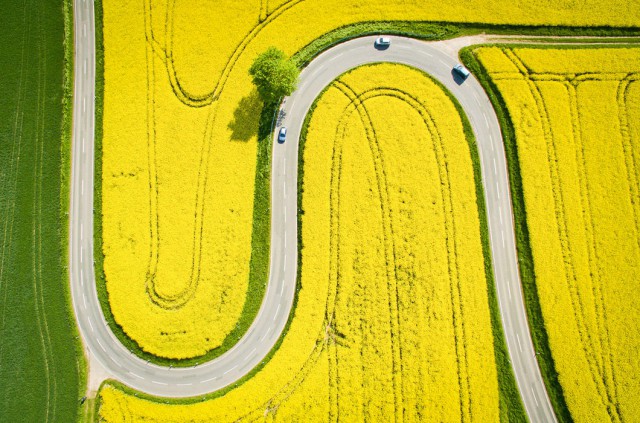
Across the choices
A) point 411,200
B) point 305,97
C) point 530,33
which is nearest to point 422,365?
point 411,200

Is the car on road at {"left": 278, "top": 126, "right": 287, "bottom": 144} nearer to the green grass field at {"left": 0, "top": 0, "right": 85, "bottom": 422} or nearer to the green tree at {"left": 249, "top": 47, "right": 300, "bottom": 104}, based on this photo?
the green tree at {"left": 249, "top": 47, "right": 300, "bottom": 104}

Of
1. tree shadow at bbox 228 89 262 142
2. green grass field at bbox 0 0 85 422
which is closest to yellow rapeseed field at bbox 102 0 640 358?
tree shadow at bbox 228 89 262 142

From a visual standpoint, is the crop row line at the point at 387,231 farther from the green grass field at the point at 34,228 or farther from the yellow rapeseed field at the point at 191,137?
the green grass field at the point at 34,228

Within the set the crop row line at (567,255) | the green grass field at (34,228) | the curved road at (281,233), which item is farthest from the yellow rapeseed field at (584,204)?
the green grass field at (34,228)

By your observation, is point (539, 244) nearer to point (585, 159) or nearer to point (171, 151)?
point (585, 159)

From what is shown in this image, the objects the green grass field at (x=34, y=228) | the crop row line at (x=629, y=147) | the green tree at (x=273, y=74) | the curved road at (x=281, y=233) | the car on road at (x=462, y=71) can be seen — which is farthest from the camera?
the car on road at (x=462, y=71)

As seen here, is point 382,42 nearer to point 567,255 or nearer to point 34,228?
point 567,255

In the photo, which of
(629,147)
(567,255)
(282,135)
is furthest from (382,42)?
(567,255)

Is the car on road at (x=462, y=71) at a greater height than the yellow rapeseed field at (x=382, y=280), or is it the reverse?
the car on road at (x=462, y=71)

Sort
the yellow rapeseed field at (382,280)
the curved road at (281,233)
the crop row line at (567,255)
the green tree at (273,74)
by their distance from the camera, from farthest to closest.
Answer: the green tree at (273,74), the curved road at (281,233), the yellow rapeseed field at (382,280), the crop row line at (567,255)
